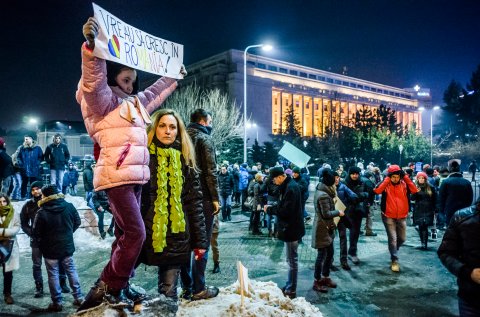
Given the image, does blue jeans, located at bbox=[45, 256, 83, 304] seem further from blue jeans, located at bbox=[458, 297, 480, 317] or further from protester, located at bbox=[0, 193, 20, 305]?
blue jeans, located at bbox=[458, 297, 480, 317]

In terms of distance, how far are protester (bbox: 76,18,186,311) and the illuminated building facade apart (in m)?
47.2

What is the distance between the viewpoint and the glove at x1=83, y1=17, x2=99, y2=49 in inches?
114

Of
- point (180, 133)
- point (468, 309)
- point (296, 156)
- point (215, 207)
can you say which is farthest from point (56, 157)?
point (468, 309)

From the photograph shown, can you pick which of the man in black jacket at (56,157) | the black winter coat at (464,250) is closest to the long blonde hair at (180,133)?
the black winter coat at (464,250)

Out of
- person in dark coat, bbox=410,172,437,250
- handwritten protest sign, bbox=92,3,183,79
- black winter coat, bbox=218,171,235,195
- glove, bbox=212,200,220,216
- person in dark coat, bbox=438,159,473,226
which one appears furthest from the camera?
black winter coat, bbox=218,171,235,195

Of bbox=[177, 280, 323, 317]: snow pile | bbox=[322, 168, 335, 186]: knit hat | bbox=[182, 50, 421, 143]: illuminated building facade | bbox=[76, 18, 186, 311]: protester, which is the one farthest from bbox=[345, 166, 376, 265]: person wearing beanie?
bbox=[182, 50, 421, 143]: illuminated building facade

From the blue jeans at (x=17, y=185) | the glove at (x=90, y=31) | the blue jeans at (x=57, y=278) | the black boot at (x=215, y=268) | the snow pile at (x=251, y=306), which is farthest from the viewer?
the blue jeans at (x=17, y=185)

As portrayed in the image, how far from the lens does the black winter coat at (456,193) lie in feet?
31.4

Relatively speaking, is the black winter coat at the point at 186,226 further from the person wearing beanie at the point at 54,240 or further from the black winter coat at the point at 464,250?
the person wearing beanie at the point at 54,240

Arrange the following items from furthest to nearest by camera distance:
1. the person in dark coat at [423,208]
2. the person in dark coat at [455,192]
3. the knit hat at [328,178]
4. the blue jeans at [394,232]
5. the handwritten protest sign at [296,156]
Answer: the handwritten protest sign at [296,156], the person in dark coat at [423,208], the person in dark coat at [455,192], the blue jeans at [394,232], the knit hat at [328,178]

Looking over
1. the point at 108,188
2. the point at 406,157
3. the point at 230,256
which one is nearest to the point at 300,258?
the point at 230,256

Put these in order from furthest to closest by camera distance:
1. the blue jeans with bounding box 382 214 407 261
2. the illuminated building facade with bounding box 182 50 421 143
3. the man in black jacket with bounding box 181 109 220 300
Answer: the illuminated building facade with bounding box 182 50 421 143, the blue jeans with bounding box 382 214 407 261, the man in black jacket with bounding box 181 109 220 300

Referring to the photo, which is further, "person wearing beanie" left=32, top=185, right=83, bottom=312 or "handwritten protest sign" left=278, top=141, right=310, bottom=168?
"handwritten protest sign" left=278, top=141, right=310, bottom=168

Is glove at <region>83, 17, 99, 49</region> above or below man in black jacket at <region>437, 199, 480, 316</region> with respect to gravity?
above
